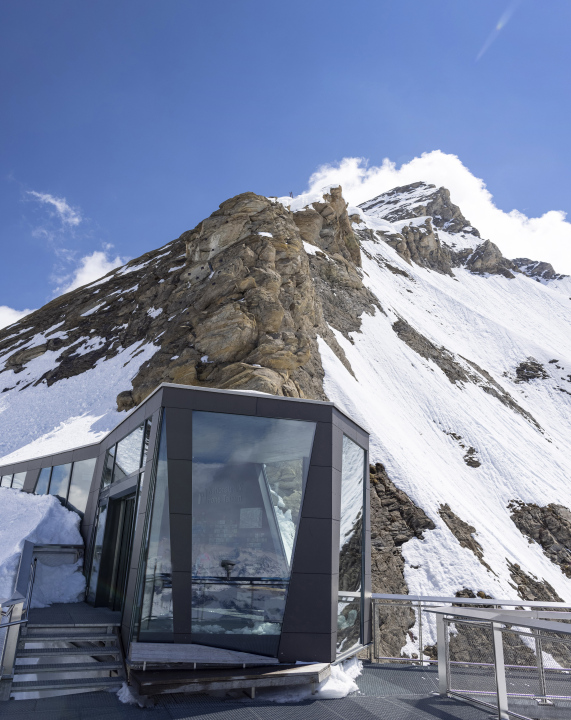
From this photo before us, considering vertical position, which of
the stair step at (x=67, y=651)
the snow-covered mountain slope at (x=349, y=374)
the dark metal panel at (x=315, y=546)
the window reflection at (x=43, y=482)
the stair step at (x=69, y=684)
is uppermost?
the snow-covered mountain slope at (x=349, y=374)

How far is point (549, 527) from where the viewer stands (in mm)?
25234

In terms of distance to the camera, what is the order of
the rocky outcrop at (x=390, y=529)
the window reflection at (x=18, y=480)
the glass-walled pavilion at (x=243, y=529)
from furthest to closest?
the rocky outcrop at (x=390, y=529) → the window reflection at (x=18, y=480) → the glass-walled pavilion at (x=243, y=529)

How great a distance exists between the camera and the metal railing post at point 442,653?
249 inches

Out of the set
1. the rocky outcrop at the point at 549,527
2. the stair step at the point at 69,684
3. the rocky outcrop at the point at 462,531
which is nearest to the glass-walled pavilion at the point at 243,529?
the stair step at the point at 69,684

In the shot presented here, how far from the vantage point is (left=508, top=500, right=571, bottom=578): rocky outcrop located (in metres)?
23.5

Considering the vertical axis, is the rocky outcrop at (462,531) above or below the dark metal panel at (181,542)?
above

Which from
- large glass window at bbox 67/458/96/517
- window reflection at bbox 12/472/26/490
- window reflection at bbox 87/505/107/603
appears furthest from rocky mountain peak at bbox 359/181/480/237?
window reflection at bbox 87/505/107/603

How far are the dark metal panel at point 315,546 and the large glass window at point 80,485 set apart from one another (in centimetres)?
674

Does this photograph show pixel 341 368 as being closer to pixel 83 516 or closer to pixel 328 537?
pixel 83 516

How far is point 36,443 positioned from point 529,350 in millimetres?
51361

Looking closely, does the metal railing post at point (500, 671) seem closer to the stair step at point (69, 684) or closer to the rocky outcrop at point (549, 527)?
the stair step at point (69, 684)

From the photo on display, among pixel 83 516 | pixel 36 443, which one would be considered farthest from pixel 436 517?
pixel 36 443

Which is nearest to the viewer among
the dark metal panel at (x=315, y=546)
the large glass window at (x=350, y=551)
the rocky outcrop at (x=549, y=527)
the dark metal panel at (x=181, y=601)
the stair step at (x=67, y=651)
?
the stair step at (x=67, y=651)

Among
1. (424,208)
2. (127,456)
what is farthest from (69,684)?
(424,208)
